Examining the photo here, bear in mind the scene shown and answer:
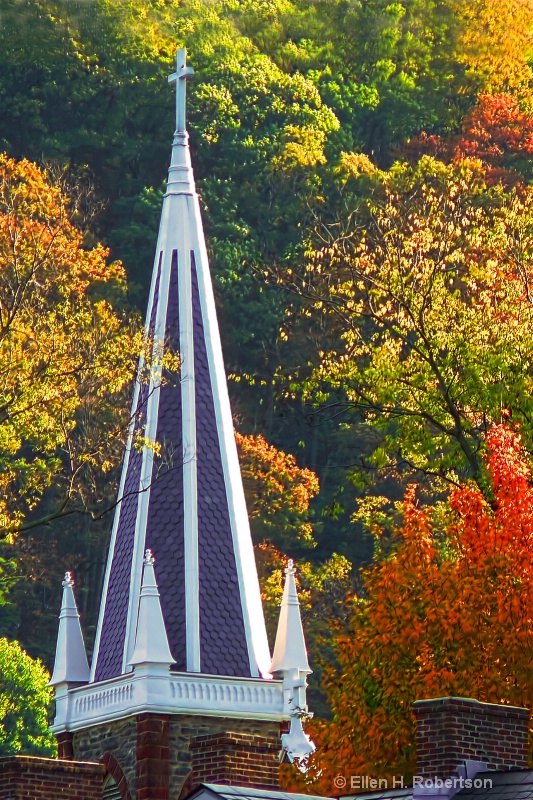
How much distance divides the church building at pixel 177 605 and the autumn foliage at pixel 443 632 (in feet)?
3.51

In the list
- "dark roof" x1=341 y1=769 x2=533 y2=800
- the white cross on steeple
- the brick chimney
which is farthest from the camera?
the white cross on steeple

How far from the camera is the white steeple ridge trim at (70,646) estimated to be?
164 ft

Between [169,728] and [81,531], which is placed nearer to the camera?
[169,728]

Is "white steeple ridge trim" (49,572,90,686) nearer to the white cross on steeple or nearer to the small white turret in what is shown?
the small white turret

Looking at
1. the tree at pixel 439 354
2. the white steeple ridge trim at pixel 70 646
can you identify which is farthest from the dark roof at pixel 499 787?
the white steeple ridge trim at pixel 70 646

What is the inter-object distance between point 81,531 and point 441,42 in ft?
150

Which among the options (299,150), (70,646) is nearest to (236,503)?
(70,646)

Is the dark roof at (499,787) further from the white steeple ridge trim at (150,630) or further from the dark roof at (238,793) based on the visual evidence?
the white steeple ridge trim at (150,630)

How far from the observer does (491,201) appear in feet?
336

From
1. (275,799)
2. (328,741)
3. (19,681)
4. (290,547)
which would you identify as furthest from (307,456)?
(275,799)

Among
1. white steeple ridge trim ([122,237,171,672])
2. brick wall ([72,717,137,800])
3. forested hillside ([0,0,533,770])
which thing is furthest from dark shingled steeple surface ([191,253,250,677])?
forested hillside ([0,0,533,770])

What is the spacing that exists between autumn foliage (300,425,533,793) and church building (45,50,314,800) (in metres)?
1.07

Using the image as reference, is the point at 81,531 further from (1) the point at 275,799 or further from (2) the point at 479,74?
(1) the point at 275,799

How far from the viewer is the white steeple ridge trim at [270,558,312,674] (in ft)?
157
